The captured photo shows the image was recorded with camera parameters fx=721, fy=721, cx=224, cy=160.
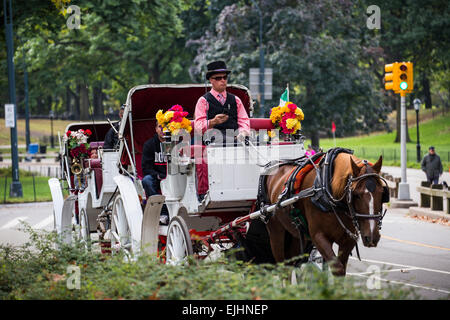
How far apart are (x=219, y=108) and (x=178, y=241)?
69.1 inches

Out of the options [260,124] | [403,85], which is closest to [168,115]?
[260,124]

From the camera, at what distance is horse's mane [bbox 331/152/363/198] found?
7.16 meters

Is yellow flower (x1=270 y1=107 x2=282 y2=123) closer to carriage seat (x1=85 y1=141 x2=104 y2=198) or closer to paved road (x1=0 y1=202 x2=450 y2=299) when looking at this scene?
paved road (x1=0 y1=202 x2=450 y2=299)

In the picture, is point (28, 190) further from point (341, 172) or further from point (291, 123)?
point (341, 172)

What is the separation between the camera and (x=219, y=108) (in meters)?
8.94

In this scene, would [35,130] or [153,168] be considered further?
[35,130]

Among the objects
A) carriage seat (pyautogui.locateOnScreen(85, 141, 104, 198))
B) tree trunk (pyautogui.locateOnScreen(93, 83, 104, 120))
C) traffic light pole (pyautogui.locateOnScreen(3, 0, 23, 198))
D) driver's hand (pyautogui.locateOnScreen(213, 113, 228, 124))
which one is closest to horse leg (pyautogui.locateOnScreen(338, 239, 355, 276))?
driver's hand (pyautogui.locateOnScreen(213, 113, 228, 124))

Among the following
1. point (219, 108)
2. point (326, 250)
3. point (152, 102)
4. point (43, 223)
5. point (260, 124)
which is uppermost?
point (152, 102)

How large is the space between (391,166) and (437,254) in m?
32.1

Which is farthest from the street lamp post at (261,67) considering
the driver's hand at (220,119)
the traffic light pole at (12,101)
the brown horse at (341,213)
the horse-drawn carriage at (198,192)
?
the brown horse at (341,213)

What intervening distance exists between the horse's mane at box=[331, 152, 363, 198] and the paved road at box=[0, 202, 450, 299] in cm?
86

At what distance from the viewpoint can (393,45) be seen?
53719 millimetres
